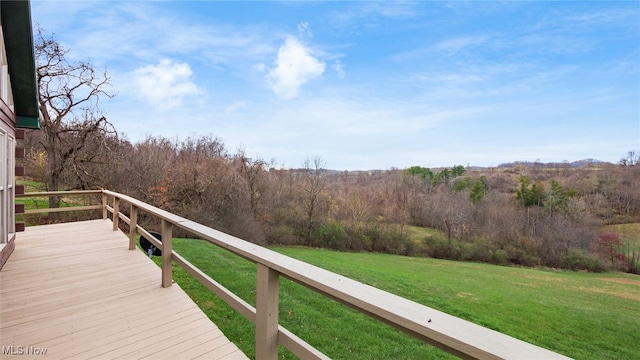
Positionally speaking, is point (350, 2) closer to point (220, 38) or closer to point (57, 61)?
point (220, 38)

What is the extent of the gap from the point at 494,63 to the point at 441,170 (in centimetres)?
3418

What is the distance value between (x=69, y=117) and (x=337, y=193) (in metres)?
20.1

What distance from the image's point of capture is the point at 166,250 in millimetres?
3160

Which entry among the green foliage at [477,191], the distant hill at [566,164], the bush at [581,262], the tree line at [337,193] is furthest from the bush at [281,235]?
the distant hill at [566,164]

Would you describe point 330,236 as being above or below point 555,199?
below

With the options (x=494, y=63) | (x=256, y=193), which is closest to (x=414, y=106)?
(x=494, y=63)

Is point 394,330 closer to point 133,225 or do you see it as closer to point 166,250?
point 166,250

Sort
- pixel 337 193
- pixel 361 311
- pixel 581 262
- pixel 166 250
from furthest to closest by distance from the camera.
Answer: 1. pixel 337 193
2. pixel 581 262
3. pixel 166 250
4. pixel 361 311

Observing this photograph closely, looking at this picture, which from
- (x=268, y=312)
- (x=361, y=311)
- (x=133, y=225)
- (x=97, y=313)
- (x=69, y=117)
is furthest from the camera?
(x=69, y=117)

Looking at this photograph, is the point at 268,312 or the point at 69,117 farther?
the point at 69,117

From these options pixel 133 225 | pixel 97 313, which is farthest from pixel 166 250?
Result: pixel 133 225

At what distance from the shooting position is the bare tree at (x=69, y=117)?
32.3 ft

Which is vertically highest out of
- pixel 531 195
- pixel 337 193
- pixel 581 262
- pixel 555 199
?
pixel 337 193

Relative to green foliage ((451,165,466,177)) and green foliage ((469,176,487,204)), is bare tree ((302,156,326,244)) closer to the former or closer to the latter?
green foliage ((469,176,487,204))
